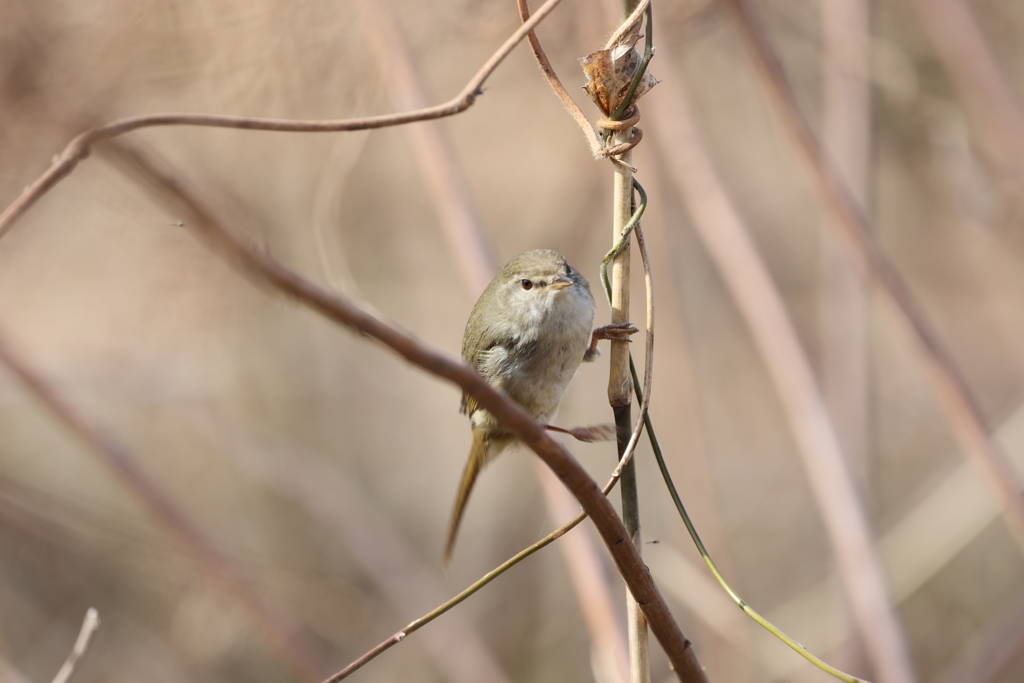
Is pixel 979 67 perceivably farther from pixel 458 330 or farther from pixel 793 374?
pixel 458 330

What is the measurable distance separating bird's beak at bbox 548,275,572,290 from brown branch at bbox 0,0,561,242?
88 centimetres

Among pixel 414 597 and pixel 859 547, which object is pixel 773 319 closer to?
pixel 859 547

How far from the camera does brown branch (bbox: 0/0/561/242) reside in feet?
1.64

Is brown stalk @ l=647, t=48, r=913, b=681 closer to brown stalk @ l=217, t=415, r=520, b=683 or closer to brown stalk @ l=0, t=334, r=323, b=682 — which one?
brown stalk @ l=217, t=415, r=520, b=683

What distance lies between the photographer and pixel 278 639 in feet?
6.16

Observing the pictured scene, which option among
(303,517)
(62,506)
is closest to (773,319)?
(62,506)

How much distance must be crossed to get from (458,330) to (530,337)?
3.00 meters

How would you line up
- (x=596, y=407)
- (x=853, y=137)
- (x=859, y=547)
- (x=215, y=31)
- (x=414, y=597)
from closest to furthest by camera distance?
(x=859, y=547), (x=215, y=31), (x=853, y=137), (x=414, y=597), (x=596, y=407)

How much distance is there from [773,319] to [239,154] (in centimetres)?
256

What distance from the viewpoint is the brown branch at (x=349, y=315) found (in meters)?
0.39

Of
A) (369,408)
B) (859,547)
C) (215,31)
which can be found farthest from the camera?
(369,408)

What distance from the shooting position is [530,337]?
168 centimetres

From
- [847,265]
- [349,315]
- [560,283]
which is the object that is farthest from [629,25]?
[847,265]

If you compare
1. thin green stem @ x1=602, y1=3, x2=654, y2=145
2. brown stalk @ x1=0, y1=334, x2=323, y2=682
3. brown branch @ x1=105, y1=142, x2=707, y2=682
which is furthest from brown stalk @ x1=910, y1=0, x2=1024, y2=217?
brown stalk @ x1=0, y1=334, x2=323, y2=682
